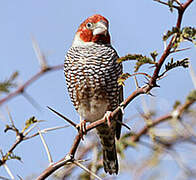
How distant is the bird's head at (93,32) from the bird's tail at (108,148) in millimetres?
1288

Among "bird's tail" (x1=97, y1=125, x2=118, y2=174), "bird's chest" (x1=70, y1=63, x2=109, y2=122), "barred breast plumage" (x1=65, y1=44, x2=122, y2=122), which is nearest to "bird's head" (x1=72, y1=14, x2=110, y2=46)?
"barred breast plumage" (x1=65, y1=44, x2=122, y2=122)

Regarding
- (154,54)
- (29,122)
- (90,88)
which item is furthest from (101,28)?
(154,54)

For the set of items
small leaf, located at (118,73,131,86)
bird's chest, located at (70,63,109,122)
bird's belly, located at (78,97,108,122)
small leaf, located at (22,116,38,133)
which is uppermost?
small leaf, located at (118,73,131,86)

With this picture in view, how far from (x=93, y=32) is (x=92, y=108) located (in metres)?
1.16

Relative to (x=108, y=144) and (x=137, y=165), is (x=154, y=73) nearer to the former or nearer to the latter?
(x=137, y=165)

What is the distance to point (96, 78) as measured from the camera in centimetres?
Result: 482

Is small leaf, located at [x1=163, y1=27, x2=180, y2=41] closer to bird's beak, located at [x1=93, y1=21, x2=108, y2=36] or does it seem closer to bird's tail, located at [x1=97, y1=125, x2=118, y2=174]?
bird's beak, located at [x1=93, y1=21, x2=108, y2=36]

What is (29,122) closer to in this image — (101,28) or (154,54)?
(154,54)

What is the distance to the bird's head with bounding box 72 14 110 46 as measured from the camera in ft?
16.6

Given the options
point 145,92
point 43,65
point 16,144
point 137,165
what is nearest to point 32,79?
point 43,65

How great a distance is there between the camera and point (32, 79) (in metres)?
3.42

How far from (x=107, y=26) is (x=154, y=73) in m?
2.97

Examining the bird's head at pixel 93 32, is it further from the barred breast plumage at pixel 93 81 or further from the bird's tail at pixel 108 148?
the bird's tail at pixel 108 148

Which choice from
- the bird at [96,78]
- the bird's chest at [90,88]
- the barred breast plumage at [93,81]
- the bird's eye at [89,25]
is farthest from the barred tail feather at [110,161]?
the bird's eye at [89,25]
